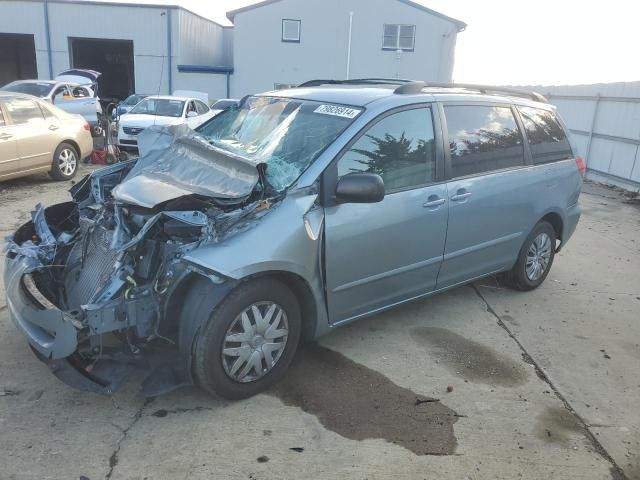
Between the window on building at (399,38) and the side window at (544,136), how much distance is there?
2368 cm

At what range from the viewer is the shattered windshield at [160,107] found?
14.3 m

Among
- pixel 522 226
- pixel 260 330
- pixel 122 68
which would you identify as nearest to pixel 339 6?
pixel 122 68

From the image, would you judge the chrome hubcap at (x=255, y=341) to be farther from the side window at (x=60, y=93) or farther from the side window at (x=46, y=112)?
the side window at (x=60, y=93)

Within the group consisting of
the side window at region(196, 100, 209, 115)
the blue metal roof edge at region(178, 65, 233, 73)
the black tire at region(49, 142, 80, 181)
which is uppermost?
the blue metal roof edge at region(178, 65, 233, 73)

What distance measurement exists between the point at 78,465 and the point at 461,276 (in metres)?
3.02

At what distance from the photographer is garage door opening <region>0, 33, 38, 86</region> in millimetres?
34250

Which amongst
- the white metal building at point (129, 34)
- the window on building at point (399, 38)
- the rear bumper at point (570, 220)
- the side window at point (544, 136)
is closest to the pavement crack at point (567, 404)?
the rear bumper at point (570, 220)

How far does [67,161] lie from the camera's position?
9.42 meters

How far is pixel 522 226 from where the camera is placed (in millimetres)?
4680

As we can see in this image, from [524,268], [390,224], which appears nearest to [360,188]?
[390,224]

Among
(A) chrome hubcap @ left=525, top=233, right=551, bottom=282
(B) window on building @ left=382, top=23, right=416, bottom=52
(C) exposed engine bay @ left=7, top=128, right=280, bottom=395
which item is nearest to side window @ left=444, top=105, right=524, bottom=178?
(A) chrome hubcap @ left=525, top=233, right=551, bottom=282

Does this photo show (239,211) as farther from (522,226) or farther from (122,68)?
(122,68)

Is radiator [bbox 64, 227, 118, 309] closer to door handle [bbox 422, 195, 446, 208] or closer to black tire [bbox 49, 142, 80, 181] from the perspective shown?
door handle [bbox 422, 195, 446, 208]

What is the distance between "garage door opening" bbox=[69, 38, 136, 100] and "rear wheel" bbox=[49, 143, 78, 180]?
82.2 feet
